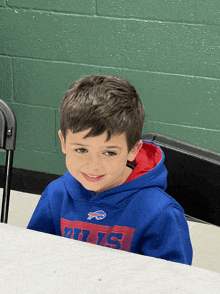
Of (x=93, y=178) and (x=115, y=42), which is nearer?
(x=93, y=178)

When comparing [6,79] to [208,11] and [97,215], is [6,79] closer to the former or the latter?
[208,11]

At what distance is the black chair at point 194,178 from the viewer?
0.91 metres

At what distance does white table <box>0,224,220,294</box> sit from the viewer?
1.43ft

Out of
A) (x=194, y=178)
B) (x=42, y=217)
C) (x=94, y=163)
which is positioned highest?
(x=94, y=163)

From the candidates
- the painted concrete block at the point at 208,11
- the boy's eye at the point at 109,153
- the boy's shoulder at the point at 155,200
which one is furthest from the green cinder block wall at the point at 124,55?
the boy's eye at the point at 109,153

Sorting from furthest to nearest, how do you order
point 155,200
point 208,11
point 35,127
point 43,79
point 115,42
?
point 35,127
point 43,79
point 115,42
point 208,11
point 155,200

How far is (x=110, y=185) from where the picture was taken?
36.4 inches

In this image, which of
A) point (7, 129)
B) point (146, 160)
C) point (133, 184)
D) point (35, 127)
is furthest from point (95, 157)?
A: point (35, 127)

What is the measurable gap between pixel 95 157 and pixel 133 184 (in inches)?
6.9

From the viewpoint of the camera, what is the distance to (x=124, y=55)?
80.4 inches

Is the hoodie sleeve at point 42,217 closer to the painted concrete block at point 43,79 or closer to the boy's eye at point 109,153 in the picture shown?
the boy's eye at point 109,153

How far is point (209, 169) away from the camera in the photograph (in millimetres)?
899

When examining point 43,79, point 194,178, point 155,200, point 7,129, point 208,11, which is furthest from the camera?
point 43,79

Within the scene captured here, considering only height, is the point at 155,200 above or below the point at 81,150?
below
